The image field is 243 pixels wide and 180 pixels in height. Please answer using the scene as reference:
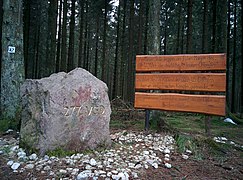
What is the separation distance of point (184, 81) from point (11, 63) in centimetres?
434

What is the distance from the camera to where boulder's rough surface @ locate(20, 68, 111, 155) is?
136 inches

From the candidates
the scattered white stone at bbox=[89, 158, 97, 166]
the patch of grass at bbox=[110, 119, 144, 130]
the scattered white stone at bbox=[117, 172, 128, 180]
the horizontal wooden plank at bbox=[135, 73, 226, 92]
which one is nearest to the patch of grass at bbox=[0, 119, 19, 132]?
the patch of grass at bbox=[110, 119, 144, 130]

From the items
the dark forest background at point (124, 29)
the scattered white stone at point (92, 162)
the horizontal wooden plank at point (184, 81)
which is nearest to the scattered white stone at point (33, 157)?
the scattered white stone at point (92, 162)

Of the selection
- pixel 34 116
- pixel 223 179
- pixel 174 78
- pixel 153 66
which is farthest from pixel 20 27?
pixel 223 179

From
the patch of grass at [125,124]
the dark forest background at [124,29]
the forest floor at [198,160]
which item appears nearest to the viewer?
the forest floor at [198,160]

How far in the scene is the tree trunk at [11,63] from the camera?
5.55 metres

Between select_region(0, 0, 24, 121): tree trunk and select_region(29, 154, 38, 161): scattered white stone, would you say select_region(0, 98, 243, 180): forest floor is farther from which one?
select_region(0, 0, 24, 121): tree trunk

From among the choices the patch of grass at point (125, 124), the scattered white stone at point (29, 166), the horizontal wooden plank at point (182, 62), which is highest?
the horizontal wooden plank at point (182, 62)

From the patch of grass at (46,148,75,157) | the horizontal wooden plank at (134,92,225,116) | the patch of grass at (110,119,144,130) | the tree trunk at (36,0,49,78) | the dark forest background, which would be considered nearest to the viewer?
the patch of grass at (46,148,75,157)

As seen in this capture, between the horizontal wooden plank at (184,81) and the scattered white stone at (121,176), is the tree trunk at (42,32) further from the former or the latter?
the scattered white stone at (121,176)

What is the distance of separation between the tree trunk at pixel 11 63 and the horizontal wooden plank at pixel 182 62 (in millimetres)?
3154

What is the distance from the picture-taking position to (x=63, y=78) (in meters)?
3.91

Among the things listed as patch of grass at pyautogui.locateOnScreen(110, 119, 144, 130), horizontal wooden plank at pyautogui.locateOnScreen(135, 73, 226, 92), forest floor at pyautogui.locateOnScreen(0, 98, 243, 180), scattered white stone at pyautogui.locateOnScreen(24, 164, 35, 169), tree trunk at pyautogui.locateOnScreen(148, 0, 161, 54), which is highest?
tree trunk at pyautogui.locateOnScreen(148, 0, 161, 54)

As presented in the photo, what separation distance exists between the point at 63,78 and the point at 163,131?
9.04 ft
